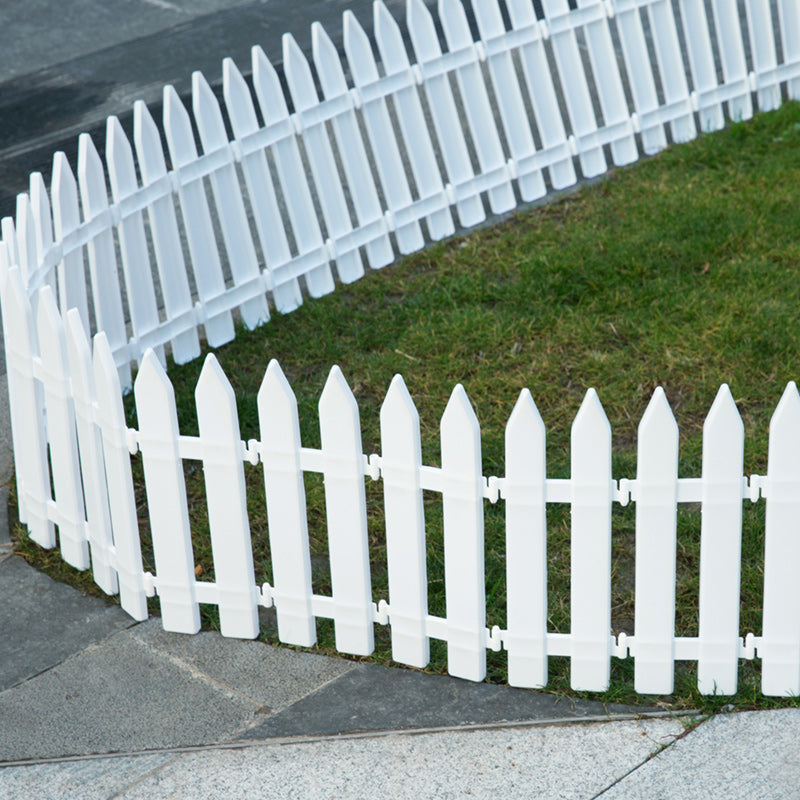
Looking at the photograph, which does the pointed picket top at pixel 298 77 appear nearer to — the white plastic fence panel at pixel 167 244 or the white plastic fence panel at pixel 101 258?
the white plastic fence panel at pixel 167 244

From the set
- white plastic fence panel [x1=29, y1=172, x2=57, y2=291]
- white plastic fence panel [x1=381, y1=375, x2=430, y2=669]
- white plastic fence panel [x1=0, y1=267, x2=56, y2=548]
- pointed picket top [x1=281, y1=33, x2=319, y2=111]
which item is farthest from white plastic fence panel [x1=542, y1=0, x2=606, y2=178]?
white plastic fence panel [x1=381, y1=375, x2=430, y2=669]

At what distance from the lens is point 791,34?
8.59m

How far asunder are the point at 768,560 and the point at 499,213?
13.7 ft

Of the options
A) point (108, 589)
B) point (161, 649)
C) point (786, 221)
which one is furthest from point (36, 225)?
point (786, 221)

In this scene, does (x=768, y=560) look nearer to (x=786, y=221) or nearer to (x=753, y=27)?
(x=786, y=221)

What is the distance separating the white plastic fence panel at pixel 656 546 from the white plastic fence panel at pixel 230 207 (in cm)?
317

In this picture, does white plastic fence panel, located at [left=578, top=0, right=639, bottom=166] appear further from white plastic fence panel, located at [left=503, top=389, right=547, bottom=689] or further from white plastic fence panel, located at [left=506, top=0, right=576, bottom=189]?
white plastic fence panel, located at [left=503, top=389, right=547, bottom=689]

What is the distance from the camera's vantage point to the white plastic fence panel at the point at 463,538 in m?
3.46

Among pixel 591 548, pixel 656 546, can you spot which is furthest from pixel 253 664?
pixel 656 546

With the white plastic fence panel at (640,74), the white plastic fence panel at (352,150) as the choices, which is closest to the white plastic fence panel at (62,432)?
the white plastic fence panel at (352,150)

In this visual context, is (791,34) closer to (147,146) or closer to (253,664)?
(147,146)

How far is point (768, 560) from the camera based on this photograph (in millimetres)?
3588

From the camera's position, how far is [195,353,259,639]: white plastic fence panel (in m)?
3.71

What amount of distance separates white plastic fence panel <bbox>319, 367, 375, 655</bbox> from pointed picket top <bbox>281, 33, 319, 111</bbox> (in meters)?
3.19
